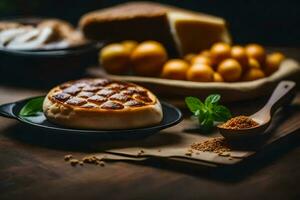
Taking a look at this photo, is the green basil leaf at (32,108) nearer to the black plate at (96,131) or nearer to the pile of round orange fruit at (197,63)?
the black plate at (96,131)

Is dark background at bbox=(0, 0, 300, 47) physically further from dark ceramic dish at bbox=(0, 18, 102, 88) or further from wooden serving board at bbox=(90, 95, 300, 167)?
wooden serving board at bbox=(90, 95, 300, 167)

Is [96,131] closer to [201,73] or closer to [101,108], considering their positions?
[101,108]

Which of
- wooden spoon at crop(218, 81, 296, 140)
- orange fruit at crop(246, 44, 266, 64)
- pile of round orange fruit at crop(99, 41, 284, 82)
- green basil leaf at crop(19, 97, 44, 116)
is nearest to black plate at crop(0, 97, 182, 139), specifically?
green basil leaf at crop(19, 97, 44, 116)

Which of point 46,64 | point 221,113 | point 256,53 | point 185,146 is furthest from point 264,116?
point 46,64

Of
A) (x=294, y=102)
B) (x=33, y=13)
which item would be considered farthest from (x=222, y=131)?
(x=33, y=13)

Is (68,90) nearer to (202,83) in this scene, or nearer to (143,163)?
(143,163)

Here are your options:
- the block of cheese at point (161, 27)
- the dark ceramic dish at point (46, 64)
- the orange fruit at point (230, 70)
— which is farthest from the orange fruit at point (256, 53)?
the dark ceramic dish at point (46, 64)
